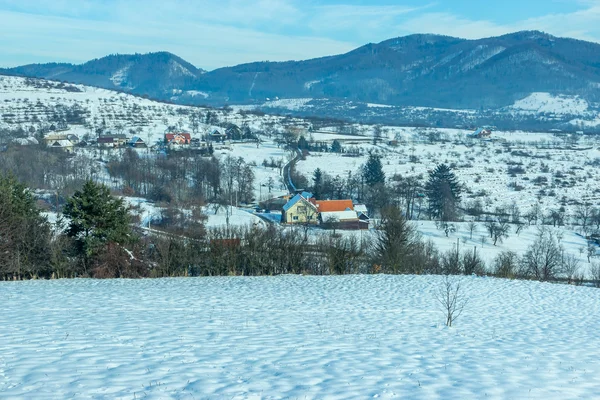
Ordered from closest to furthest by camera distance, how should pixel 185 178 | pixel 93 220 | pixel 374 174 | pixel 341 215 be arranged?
pixel 93 220, pixel 341 215, pixel 185 178, pixel 374 174

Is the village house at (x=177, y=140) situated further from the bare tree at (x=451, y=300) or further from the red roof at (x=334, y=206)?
the bare tree at (x=451, y=300)

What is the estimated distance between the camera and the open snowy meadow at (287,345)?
15.2 ft

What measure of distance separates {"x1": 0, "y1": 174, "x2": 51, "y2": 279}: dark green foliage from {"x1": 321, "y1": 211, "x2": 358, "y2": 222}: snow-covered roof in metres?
18.6

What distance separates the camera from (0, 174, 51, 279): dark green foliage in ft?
43.9

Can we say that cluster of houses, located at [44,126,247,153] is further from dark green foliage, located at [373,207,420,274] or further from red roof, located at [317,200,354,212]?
dark green foliage, located at [373,207,420,274]

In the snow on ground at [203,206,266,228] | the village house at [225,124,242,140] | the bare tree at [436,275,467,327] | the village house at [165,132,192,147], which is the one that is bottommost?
the snow on ground at [203,206,266,228]

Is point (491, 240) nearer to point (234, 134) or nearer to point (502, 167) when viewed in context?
point (502, 167)

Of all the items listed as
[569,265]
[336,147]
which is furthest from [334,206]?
[336,147]

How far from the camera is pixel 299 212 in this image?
1240 inches

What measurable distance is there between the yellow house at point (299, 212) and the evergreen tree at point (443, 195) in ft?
28.0

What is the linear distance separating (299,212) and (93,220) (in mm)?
18223

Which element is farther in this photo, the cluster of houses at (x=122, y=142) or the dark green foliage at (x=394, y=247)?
the cluster of houses at (x=122, y=142)

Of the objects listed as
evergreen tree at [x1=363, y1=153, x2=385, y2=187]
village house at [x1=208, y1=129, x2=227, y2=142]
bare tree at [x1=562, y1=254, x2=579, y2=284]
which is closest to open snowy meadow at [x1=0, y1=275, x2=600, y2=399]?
bare tree at [x1=562, y1=254, x2=579, y2=284]

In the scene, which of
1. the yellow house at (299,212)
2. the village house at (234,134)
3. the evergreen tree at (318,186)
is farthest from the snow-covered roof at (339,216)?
the village house at (234,134)
